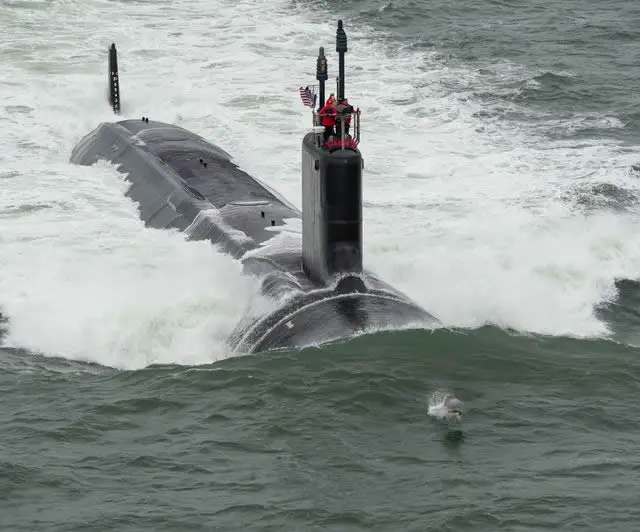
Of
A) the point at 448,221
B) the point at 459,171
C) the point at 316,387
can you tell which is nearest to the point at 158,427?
the point at 316,387

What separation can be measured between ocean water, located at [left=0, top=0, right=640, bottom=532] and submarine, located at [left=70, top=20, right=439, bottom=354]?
0.48 metres

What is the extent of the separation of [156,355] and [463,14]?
28.9m

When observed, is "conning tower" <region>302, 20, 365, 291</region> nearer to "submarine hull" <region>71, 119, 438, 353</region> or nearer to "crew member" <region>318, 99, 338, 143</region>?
"crew member" <region>318, 99, 338, 143</region>

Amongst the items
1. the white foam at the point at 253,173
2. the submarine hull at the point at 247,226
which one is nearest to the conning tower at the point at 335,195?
the submarine hull at the point at 247,226

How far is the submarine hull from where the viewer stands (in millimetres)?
18344

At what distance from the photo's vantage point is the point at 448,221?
2606 cm

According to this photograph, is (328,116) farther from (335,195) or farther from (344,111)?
(335,195)

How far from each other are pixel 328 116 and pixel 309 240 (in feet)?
6.40

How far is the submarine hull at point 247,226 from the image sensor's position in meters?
18.3

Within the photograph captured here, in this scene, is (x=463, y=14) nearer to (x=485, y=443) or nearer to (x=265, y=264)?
(x=265, y=264)

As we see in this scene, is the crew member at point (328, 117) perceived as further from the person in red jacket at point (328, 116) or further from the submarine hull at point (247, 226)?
the submarine hull at point (247, 226)

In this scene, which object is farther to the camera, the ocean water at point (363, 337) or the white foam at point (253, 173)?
the white foam at point (253, 173)

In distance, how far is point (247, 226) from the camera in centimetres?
2258

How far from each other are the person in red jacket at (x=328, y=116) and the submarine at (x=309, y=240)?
0.07 m
